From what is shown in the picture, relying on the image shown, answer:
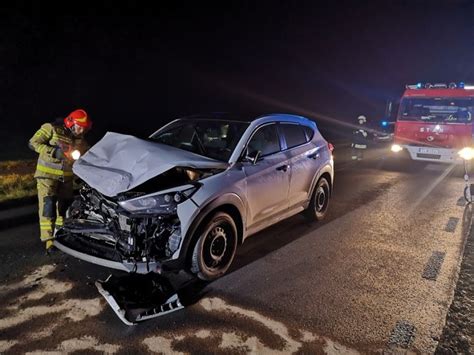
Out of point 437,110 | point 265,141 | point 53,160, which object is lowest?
point 53,160

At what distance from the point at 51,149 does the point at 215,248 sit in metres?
2.24

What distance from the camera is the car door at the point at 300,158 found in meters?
5.34

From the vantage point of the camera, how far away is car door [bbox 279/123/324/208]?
5.34 m

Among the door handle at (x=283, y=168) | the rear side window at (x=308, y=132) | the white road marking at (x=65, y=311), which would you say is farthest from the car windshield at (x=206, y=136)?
the white road marking at (x=65, y=311)

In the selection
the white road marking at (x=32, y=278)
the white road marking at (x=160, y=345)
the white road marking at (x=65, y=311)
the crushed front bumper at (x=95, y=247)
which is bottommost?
the white road marking at (x=160, y=345)

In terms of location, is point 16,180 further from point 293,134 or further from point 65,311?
point 293,134

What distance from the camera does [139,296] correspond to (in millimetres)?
3697

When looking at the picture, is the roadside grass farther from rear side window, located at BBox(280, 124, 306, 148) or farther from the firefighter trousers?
rear side window, located at BBox(280, 124, 306, 148)

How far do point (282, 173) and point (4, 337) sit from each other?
331 centimetres

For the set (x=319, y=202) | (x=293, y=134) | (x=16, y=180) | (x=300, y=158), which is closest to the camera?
(x=300, y=158)

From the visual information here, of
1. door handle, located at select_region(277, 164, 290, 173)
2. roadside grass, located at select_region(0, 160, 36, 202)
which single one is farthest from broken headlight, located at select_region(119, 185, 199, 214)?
roadside grass, located at select_region(0, 160, 36, 202)

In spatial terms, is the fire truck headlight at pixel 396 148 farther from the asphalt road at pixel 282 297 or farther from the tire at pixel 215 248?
the tire at pixel 215 248

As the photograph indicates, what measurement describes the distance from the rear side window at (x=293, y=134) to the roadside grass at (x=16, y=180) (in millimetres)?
4637

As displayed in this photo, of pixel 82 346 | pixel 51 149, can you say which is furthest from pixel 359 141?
pixel 82 346
